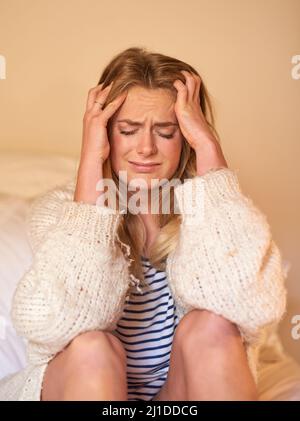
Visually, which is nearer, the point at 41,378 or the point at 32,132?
the point at 41,378

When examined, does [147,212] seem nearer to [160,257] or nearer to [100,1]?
[160,257]

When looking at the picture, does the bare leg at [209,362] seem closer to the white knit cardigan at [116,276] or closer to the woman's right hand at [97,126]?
the white knit cardigan at [116,276]

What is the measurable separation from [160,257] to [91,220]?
8.2 inches

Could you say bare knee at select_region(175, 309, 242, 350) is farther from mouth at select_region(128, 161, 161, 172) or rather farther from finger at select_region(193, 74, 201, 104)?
finger at select_region(193, 74, 201, 104)

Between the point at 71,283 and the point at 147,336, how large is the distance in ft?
0.79

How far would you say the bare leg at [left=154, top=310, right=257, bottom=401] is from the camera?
2.47 ft

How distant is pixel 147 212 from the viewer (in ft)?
3.59

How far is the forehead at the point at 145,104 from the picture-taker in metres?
0.99

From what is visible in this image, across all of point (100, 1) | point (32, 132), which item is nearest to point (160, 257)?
point (32, 132)

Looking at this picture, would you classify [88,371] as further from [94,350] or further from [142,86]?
[142,86]

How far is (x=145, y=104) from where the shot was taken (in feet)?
3.25

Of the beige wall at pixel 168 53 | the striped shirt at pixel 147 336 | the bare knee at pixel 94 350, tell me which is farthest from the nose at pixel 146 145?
the beige wall at pixel 168 53

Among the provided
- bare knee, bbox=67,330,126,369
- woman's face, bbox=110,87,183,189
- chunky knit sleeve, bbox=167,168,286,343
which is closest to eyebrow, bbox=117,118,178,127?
woman's face, bbox=110,87,183,189

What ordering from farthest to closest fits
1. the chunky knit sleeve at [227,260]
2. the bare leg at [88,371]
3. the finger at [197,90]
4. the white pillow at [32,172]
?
the white pillow at [32,172] → the finger at [197,90] → the chunky knit sleeve at [227,260] → the bare leg at [88,371]
